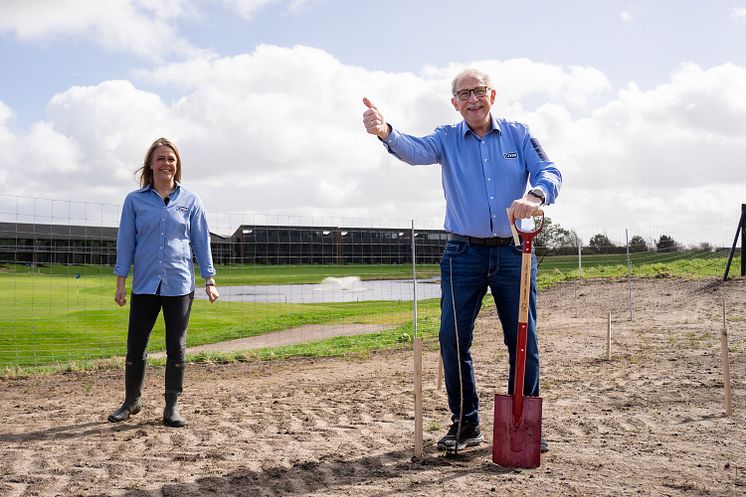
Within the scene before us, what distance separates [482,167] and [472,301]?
83cm

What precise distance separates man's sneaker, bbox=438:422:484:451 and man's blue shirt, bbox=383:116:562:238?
1220 millimetres

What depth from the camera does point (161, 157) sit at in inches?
209

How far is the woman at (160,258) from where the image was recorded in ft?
17.1

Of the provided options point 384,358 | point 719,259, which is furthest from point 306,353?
point 719,259

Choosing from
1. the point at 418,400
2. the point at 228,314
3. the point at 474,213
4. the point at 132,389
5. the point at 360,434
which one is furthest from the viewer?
the point at 228,314

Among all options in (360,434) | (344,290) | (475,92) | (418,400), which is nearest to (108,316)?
(344,290)

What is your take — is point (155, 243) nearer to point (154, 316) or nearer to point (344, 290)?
point (154, 316)

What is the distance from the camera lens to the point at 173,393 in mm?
5359

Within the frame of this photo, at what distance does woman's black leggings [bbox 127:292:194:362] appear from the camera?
5277mm

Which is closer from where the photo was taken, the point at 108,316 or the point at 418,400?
the point at 418,400

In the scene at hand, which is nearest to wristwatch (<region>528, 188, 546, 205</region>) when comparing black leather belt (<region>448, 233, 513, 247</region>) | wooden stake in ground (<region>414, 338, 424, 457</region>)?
black leather belt (<region>448, 233, 513, 247</region>)

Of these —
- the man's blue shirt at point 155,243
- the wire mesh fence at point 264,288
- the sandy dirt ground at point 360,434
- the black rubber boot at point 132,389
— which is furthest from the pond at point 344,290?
the man's blue shirt at point 155,243

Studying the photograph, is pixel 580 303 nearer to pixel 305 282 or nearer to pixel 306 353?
pixel 305 282

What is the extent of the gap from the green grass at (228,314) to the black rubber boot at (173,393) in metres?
4.52
